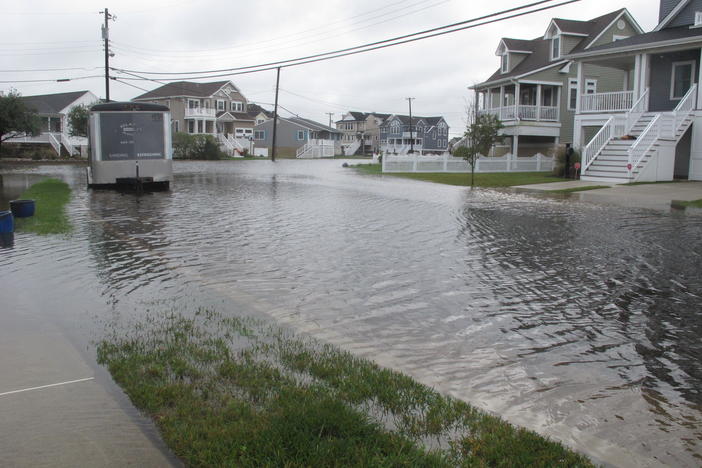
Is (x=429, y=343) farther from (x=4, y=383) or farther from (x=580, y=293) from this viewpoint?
(x=4, y=383)

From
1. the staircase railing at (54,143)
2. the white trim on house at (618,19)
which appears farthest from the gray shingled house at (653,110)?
the staircase railing at (54,143)

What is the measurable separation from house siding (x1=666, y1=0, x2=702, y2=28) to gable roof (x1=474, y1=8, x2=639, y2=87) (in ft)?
29.9

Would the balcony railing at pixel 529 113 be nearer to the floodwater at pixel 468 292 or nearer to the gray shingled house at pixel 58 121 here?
the floodwater at pixel 468 292

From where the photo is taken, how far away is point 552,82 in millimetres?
43438

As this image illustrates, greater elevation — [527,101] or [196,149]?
[527,101]

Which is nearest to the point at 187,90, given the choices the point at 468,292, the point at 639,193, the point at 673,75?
the point at 673,75

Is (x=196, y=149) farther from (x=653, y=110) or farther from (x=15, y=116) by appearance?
(x=653, y=110)

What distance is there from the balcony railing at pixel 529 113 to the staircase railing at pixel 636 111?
37.1 ft

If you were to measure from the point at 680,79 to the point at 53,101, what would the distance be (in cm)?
6912

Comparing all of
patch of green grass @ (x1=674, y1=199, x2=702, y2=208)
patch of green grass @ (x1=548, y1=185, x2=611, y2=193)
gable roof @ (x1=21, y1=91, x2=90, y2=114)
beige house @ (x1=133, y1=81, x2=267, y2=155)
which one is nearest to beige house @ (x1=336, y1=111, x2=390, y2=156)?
beige house @ (x1=133, y1=81, x2=267, y2=155)

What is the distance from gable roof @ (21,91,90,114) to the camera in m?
72.4

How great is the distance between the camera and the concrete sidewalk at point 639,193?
21.0 meters

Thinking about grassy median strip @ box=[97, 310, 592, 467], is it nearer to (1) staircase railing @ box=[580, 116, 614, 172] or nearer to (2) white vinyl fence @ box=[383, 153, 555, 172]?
(1) staircase railing @ box=[580, 116, 614, 172]

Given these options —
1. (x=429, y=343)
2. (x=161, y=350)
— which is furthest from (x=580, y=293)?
(x=161, y=350)
